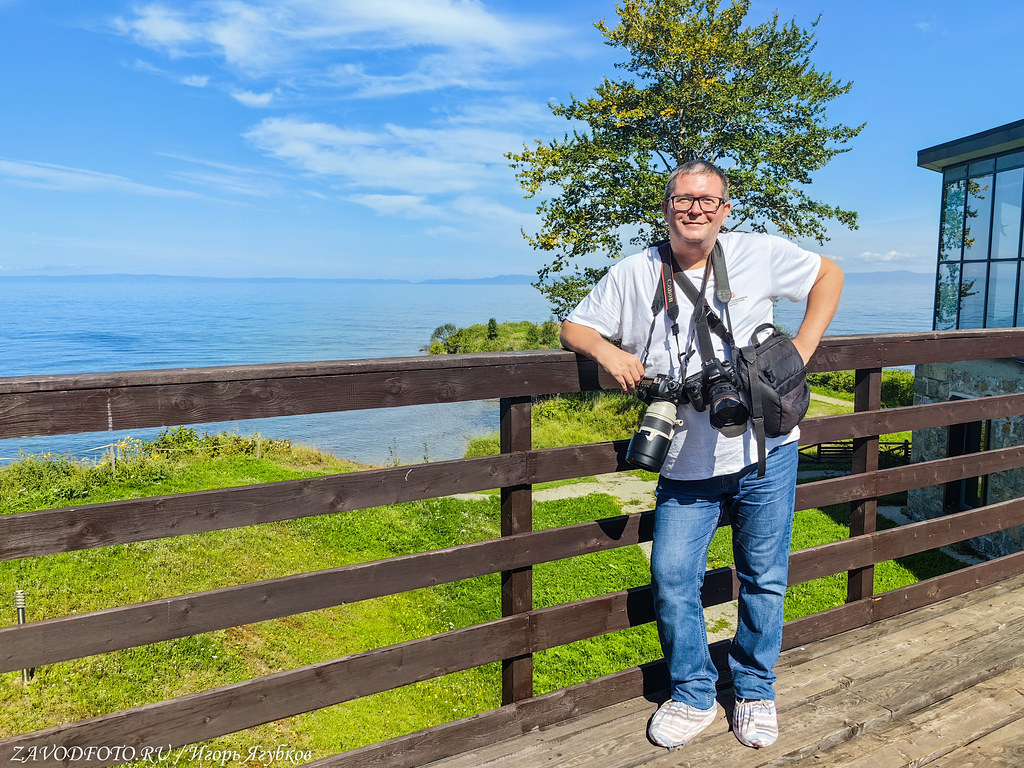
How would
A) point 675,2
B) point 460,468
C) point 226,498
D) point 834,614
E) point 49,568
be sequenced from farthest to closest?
1. point 675,2
2. point 49,568
3. point 834,614
4. point 460,468
5. point 226,498

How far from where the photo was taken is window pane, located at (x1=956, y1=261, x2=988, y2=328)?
16.8 meters

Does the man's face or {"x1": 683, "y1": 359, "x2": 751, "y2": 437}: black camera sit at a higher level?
the man's face

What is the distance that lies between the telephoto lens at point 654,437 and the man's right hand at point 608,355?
0.11 meters

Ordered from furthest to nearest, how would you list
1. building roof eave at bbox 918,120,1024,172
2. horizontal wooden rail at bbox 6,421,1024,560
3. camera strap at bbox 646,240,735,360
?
1. building roof eave at bbox 918,120,1024,172
2. camera strap at bbox 646,240,735,360
3. horizontal wooden rail at bbox 6,421,1024,560

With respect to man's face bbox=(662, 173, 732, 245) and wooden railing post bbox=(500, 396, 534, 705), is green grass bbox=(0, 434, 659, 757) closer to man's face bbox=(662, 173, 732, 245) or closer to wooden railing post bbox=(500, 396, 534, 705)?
wooden railing post bbox=(500, 396, 534, 705)

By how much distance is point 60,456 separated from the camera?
21891mm

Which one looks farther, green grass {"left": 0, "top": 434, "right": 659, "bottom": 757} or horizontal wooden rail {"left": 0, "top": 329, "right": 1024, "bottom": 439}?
green grass {"left": 0, "top": 434, "right": 659, "bottom": 757}

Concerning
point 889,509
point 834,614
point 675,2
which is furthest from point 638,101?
point 834,614

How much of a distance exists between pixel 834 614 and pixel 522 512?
5.32 ft

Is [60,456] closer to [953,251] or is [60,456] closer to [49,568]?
[49,568]

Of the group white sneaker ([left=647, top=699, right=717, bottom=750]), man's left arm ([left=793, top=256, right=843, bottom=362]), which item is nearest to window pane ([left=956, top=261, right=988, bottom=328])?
man's left arm ([left=793, top=256, right=843, bottom=362])

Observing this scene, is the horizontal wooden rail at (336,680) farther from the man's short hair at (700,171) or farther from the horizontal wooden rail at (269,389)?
the man's short hair at (700,171)

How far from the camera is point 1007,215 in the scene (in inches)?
620

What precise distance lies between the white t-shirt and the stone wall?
37.9ft
